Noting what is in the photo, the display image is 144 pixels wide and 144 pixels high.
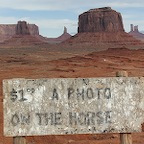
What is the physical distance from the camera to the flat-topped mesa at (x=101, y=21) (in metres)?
120

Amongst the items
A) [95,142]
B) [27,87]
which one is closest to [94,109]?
[27,87]

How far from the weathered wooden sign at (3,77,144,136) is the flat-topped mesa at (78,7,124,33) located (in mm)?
116423

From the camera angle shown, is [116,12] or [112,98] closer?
[112,98]

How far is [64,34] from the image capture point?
198 metres

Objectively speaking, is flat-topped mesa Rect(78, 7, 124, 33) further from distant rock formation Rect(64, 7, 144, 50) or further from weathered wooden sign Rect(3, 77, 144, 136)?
weathered wooden sign Rect(3, 77, 144, 136)

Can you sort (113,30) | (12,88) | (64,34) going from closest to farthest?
(12,88), (113,30), (64,34)

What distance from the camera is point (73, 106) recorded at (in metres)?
4.14

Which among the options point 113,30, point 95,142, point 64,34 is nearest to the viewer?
point 95,142

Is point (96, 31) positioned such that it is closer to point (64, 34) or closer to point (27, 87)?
point (64, 34)

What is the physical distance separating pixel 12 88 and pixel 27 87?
0.59ft

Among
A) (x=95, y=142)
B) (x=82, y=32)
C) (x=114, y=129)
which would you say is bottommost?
(x=95, y=142)

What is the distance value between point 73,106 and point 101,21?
119 m

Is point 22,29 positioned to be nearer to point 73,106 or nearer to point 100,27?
point 100,27

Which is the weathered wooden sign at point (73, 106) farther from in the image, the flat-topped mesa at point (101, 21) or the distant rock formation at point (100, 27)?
the flat-topped mesa at point (101, 21)
